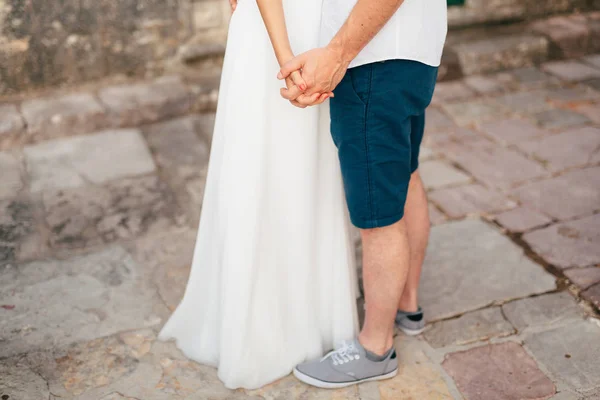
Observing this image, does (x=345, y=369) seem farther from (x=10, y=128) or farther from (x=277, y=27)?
(x=10, y=128)

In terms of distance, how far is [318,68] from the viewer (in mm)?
1588

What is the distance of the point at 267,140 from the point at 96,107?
2197 mm

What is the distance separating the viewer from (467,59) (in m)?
4.29

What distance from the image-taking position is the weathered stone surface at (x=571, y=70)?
4.16 m

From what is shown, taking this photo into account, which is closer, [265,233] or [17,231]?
[265,233]

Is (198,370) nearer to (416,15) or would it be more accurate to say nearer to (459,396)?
(459,396)

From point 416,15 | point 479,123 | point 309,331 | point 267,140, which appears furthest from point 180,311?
point 479,123

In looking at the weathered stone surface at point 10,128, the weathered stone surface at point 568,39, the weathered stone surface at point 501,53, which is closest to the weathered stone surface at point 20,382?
the weathered stone surface at point 10,128

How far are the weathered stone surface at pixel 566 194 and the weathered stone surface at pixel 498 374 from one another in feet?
3.08

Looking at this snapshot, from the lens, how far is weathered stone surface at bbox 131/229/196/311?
248 centimetres

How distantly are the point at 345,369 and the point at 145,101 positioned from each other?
7.57 feet

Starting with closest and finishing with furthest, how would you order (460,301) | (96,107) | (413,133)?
(413,133) → (460,301) → (96,107)

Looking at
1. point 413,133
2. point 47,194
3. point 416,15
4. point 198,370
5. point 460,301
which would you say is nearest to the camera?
point 416,15

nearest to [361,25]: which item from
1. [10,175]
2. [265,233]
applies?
[265,233]
